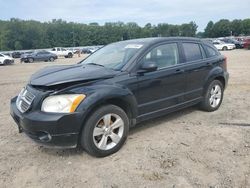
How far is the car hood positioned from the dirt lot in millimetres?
1127

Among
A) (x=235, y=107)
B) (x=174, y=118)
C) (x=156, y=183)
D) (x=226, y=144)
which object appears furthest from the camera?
(x=235, y=107)

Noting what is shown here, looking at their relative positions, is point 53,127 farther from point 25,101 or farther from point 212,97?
point 212,97

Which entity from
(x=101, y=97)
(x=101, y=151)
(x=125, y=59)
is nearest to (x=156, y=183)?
A: (x=101, y=151)

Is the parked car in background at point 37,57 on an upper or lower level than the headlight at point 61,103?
lower

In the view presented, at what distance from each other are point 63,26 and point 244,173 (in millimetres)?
111569

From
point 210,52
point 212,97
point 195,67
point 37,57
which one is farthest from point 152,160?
point 37,57

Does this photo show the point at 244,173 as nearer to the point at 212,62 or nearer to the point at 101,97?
the point at 101,97

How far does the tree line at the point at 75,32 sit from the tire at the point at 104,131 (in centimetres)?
9593

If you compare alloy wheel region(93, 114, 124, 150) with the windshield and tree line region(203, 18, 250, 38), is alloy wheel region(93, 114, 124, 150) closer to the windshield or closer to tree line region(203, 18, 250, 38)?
the windshield


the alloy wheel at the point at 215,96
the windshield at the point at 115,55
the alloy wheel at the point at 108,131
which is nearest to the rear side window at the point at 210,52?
the alloy wheel at the point at 215,96

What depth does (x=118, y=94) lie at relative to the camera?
4289mm

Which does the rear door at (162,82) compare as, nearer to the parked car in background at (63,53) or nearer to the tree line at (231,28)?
the parked car in background at (63,53)

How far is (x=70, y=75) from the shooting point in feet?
14.0

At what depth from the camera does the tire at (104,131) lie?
4.01 m
